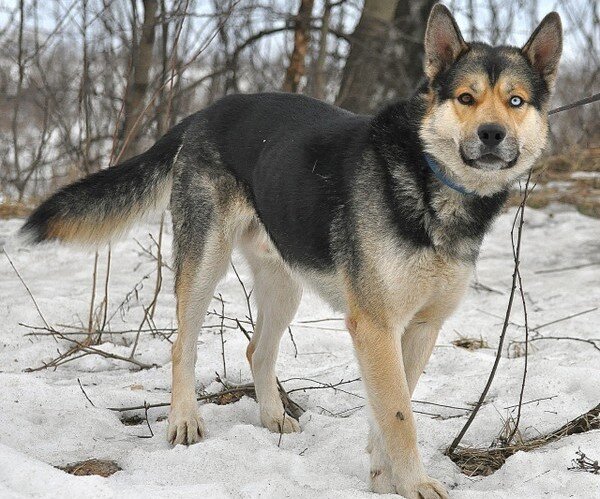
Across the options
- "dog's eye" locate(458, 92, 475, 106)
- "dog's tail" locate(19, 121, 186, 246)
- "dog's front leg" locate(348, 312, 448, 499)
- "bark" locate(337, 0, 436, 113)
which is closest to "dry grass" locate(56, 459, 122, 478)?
"dog's front leg" locate(348, 312, 448, 499)

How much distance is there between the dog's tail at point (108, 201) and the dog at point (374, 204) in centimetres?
1

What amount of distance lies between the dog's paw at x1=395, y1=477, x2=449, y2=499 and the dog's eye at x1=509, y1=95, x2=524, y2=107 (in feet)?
4.83

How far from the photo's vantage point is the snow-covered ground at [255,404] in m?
3.05

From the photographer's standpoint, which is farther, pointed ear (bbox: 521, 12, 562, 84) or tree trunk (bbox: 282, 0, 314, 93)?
tree trunk (bbox: 282, 0, 314, 93)

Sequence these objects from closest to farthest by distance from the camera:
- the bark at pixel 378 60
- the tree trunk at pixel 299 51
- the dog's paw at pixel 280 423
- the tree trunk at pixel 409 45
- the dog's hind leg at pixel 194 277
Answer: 1. the dog's paw at pixel 280 423
2. the dog's hind leg at pixel 194 277
3. the tree trunk at pixel 299 51
4. the bark at pixel 378 60
5. the tree trunk at pixel 409 45

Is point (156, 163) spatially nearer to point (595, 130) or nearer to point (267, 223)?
point (267, 223)

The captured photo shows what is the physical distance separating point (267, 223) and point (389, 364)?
1.10m

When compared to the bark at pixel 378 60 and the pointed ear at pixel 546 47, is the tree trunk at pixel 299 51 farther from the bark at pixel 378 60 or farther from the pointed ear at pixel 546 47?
the pointed ear at pixel 546 47

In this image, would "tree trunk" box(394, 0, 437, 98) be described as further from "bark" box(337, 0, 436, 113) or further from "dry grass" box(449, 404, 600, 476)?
"dry grass" box(449, 404, 600, 476)

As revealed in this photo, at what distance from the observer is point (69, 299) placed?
5.81 meters

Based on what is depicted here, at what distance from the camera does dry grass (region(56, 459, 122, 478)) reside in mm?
3217

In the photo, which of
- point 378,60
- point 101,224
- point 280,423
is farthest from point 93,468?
point 378,60

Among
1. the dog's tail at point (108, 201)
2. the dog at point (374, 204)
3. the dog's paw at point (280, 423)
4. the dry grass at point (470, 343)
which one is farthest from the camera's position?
the dry grass at point (470, 343)

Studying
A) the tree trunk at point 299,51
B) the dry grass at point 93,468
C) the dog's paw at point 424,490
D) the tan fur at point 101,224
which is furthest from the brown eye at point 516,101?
the tree trunk at point 299,51
